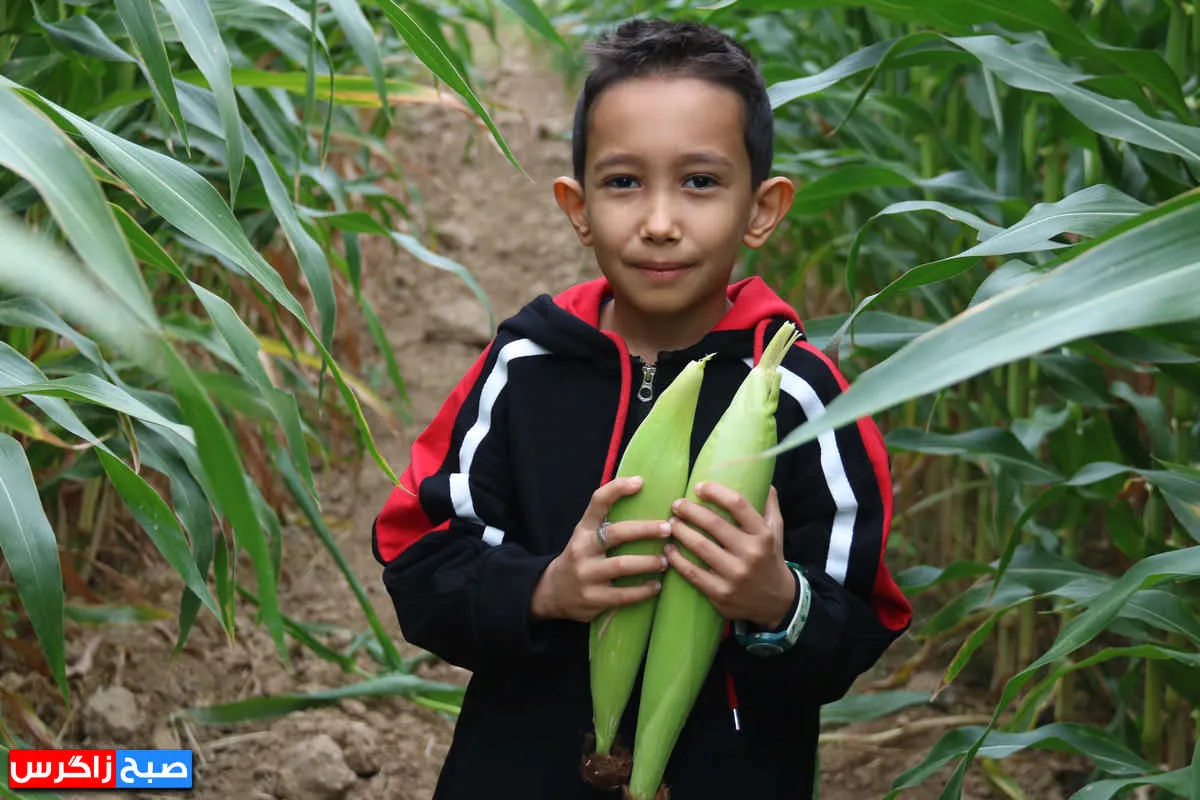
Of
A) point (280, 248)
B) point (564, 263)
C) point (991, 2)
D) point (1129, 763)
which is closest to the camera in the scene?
point (991, 2)

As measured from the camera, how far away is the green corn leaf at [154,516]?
3.55ft

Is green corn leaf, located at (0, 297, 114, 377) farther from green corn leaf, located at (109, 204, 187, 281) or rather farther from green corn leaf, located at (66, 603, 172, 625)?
green corn leaf, located at (66, 603, 172, 625)

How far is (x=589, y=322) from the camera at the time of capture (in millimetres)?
1165

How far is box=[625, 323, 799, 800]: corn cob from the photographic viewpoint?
968 mm

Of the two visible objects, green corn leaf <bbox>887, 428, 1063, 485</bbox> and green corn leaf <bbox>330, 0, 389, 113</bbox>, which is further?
green corn leaf <bbox>887, 428, 1063, 485</bbox>

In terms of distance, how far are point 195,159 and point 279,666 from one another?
83 cm

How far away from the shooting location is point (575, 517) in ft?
3.66

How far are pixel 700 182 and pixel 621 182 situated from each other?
0.21 ft

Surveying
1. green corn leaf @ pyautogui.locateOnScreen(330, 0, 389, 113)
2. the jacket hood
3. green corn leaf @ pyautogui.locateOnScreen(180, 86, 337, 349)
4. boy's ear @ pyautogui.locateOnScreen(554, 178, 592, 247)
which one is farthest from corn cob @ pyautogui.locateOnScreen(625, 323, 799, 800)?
green corn leaf @ pyautogui.locateOnScreen(330, 0, 389, 113)

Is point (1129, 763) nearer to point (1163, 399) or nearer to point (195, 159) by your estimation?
point (1163, 399)

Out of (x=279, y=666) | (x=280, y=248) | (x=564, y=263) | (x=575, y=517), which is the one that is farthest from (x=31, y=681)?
(x=564, y=263)

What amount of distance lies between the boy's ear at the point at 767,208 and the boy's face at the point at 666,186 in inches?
2.0

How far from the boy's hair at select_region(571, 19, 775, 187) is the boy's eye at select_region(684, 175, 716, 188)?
5cm

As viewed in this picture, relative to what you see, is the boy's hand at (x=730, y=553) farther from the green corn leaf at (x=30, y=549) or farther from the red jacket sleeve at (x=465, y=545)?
the green corn leaf at (x=30, y=549)
